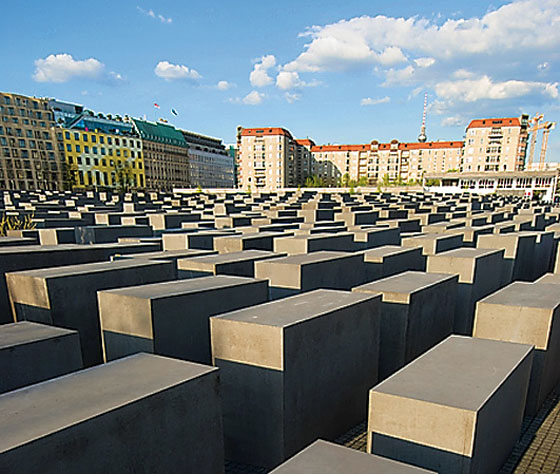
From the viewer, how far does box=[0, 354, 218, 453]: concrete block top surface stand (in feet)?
8.98

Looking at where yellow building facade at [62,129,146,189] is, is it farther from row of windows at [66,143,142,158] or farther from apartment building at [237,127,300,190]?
apartment building at [237,127,300,190]

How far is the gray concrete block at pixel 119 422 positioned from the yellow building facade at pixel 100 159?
85969 mm

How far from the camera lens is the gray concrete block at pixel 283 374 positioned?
4.29 meters

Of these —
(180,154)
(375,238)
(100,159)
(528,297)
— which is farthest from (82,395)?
(180,154)

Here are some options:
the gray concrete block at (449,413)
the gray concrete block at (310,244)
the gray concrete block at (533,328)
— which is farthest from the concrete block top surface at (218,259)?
the gray concrete block at (449,413)

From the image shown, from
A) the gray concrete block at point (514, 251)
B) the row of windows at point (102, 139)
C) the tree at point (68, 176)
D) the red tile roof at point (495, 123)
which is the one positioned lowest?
the gray concrete block at point (514, 251)

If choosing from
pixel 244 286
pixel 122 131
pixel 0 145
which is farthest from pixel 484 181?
pixel 0 145

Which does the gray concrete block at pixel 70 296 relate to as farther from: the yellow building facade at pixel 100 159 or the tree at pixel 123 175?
the tree at pixel 123 175

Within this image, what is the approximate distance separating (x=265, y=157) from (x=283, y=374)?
322 ft

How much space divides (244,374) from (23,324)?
3342 mm

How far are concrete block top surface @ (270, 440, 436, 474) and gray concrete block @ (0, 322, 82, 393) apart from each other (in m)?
3.35

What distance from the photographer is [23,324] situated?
5371 mm

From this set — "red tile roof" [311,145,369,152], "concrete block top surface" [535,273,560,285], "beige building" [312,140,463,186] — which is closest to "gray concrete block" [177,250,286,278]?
"concrete block top surface" [535,273,560,285]

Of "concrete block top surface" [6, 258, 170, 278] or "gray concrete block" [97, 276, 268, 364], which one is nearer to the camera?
"gray concrete block" [97, 276, 268, 364]
